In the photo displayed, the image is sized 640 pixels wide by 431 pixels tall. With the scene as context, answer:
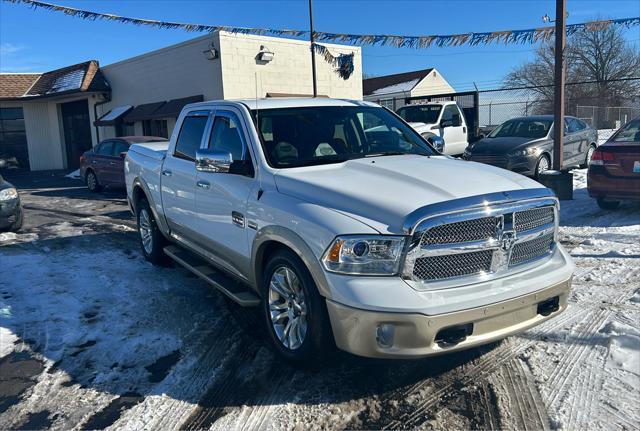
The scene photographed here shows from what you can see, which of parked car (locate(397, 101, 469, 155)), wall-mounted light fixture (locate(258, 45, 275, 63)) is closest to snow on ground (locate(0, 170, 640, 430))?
parked car (locate(397, 101, 469, 155))

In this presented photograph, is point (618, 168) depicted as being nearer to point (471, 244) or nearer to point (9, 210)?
point (471, 244)

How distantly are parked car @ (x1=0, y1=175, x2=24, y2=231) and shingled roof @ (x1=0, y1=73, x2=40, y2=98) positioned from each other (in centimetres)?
1969

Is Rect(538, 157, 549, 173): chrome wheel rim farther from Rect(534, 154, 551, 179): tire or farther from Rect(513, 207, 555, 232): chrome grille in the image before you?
Rect(513, 207, 555, 232): chrome grille

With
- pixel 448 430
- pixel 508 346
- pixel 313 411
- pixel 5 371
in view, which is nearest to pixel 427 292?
pixel 448 430

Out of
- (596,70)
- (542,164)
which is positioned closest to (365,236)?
(542,164)

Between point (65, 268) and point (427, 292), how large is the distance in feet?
17.4

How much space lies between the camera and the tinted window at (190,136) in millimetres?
5516

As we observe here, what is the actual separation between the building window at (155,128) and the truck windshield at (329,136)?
16559 millimetres

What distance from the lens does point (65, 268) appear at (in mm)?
6918

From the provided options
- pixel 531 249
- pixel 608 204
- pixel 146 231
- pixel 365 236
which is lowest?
pixel 608 204

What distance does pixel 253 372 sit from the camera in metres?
3.99

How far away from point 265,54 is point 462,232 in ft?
52.5

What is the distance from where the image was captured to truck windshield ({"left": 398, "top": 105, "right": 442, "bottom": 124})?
1605cm

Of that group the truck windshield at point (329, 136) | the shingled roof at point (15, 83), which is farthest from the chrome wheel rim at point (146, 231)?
the shingled roof at point (15, 83)
